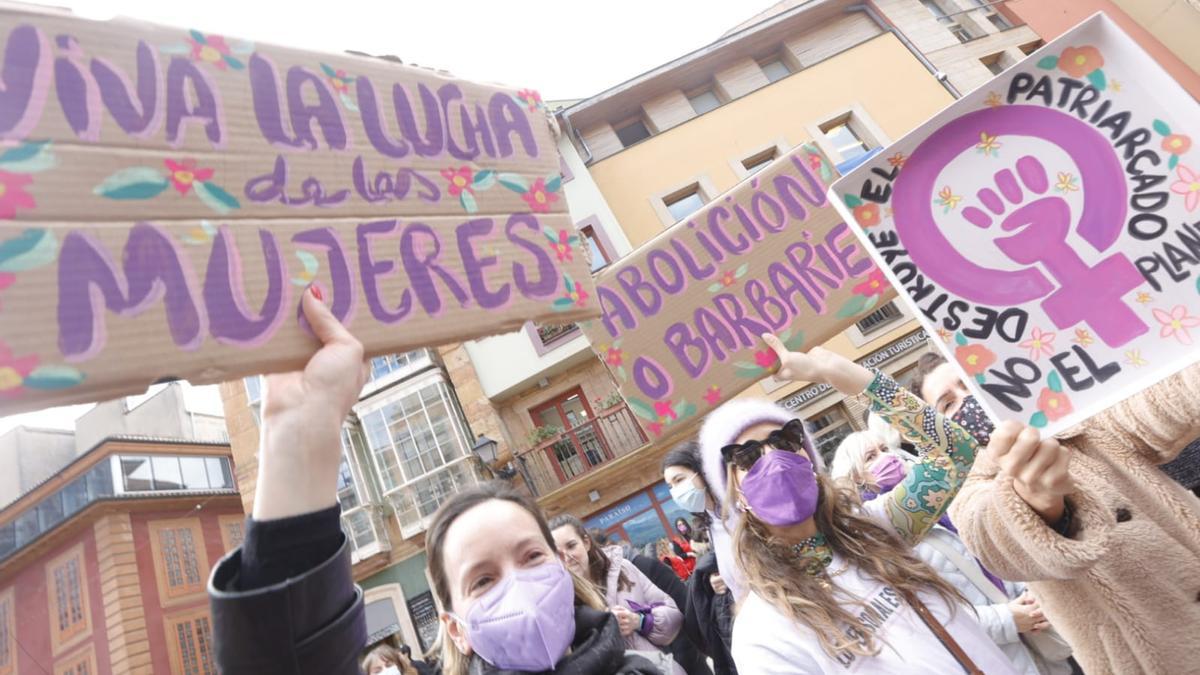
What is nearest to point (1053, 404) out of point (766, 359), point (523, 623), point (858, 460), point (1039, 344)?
point (1039, 344)

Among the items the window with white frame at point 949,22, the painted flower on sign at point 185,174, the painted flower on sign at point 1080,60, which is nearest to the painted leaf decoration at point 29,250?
the painted flower on sign at point 185,174

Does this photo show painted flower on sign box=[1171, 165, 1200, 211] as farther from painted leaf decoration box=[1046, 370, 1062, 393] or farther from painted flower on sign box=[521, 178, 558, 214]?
painted flower on sign box=[521, 178, 558, 214]

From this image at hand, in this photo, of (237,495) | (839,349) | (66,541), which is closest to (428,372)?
(839,349)

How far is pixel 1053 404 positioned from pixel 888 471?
5.22 feet

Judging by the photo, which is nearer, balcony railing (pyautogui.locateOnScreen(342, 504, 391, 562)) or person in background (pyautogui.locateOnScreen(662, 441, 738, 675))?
person in background (pyautogui.locateOnScreen(662, 441, 738, 675))

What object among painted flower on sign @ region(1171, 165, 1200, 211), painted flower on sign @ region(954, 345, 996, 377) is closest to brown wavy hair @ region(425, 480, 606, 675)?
painted flower on sign @ region(954, 345, 996, 377)

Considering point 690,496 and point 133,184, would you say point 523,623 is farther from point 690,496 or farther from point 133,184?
point 690,496

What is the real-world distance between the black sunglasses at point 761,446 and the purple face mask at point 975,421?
0.78m

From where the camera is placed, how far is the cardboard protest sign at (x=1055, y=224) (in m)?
1.62

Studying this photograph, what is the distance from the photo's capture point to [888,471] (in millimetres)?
3109

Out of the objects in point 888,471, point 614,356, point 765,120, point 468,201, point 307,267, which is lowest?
point 888,471

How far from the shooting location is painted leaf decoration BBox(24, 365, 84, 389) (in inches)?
39.1

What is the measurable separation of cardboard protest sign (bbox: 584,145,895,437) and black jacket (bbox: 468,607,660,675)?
3.39 feet

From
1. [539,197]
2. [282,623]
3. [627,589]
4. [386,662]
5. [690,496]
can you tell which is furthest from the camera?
[386,662]
